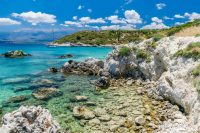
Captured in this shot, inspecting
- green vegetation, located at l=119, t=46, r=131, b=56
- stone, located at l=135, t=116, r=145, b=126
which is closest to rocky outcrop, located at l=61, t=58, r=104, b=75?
green vegetation, located at l=119, t=46, r=131, b=56

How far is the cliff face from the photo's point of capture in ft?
86.8

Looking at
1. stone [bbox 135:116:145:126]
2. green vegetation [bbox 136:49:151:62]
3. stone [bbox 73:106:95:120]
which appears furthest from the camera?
green vegetation [bbox 136:49:151:62]

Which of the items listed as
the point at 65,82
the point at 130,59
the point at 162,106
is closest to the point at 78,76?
the point at 65,82

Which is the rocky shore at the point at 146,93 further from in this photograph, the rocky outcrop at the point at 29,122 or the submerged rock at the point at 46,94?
the rocky outcrop at the point at 29,122

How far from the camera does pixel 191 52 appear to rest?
32656mm

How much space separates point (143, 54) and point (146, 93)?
32.4 feet

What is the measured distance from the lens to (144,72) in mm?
Answer: 43656

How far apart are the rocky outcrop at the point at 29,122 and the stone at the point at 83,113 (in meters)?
7.83

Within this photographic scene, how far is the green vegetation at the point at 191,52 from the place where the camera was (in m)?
32.0

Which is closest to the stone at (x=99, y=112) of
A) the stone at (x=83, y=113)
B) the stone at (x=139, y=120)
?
the stone at (x=83, y=113)

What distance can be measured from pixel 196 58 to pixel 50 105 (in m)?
15.7

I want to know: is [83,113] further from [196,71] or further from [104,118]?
[196,71]

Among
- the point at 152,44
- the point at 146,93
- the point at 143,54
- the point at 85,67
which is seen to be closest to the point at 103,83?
the point at 146,93

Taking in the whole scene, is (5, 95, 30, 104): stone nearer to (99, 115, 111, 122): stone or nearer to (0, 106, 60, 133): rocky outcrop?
(99, 115, 111, 122): stone
